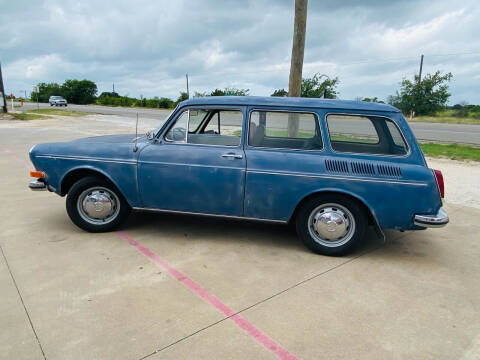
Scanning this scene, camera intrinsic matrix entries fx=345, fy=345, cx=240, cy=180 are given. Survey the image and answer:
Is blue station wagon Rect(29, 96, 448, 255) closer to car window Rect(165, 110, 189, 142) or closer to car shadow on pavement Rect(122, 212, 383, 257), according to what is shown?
car window Rect(165, 110, 189, 142)

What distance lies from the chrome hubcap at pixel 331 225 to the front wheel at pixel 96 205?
7.35 feet

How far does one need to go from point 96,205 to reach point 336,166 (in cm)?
281

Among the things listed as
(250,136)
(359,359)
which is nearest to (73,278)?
(250,136)

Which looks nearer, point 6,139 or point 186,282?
point 186,282

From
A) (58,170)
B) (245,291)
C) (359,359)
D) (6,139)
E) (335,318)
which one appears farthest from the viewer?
(6,139)

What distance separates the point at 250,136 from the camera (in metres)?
3.84

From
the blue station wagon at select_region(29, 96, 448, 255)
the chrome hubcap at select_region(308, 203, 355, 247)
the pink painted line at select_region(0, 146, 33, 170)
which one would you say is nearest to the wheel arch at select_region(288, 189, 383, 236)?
the blue station wagon at select_region(29, 96, 448, 255)

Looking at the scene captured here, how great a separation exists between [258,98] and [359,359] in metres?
2.71

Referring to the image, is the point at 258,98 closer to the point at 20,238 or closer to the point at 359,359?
the point at 359,359

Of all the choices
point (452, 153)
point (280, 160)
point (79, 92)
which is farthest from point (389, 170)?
point (79, 92)

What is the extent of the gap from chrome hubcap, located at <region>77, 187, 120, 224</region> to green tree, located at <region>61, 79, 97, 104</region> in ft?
243

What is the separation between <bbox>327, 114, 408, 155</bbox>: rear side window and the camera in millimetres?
3695

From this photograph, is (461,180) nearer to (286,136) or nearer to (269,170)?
(286,136)

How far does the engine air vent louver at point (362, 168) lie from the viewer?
3.55 metres
